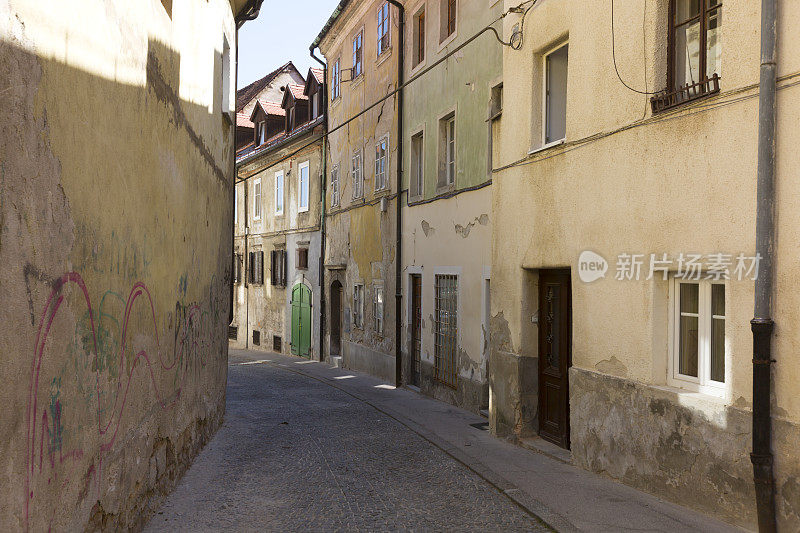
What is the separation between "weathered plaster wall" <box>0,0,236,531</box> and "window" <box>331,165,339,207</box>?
1282 centimetres

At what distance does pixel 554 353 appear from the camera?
374 inches

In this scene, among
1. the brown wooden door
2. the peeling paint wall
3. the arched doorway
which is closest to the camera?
the brown wooden door

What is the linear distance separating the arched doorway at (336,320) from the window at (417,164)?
22.1 feet

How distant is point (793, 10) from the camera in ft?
18.1

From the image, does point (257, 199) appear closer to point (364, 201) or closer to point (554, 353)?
point (364, 201)

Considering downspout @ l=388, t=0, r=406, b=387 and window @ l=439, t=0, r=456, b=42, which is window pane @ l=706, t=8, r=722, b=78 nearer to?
window @ l=439, t=0, r=456, b=42

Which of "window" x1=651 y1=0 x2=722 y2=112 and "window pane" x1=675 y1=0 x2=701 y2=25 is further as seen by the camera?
"window pane" x1=675 y1=0 x2=701 y2=25

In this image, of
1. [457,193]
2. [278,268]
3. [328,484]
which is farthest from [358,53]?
[328,484]

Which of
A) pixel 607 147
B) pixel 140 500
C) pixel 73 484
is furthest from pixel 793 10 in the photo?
pixel 140 500

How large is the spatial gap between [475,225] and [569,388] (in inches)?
184

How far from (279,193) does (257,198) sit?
101 inches

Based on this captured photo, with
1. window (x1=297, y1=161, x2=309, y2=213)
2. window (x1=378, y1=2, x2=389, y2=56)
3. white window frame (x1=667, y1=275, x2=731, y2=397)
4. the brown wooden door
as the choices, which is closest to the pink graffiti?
the brown wooden door

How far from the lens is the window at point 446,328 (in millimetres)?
13742

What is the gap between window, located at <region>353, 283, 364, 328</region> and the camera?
19.4 meters
